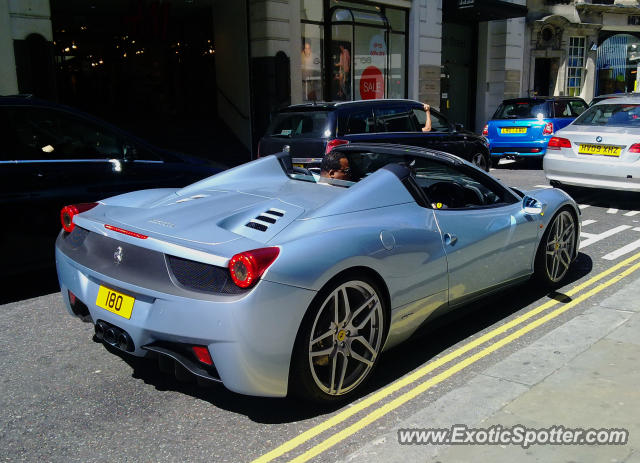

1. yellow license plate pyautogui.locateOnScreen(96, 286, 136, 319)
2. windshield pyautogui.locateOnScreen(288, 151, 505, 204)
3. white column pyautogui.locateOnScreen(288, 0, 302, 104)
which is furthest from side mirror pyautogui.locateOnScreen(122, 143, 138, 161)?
white column pyautogui.locateOnScreen(288, 0, 302, 104)

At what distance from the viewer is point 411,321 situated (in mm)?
3723

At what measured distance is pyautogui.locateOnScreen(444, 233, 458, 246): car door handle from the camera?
3.88m

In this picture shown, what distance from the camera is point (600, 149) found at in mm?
8828

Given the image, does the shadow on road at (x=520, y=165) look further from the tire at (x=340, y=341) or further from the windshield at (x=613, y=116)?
the tire at (x=340, y=341)

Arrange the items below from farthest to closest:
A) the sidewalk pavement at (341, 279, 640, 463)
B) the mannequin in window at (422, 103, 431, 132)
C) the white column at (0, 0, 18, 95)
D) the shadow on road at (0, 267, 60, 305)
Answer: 1. the white column at (0, 0, 18, 95)
2. the mannequin in window at (422, 103, 431, 132)
3. the shadow on road at (0, 267, 60, 305)
4. the sidewalk pavement at (341, 279, 640, 463)

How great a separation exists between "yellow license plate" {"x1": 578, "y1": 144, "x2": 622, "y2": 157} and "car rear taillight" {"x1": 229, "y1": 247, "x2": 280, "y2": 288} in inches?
289

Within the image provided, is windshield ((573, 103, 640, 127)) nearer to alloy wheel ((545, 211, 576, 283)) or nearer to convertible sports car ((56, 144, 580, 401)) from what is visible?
alloy wheel ((545, 211, 576, 283))

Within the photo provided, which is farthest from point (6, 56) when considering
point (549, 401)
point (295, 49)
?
point (549, 401)

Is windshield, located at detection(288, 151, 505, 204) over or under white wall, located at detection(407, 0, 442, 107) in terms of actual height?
under

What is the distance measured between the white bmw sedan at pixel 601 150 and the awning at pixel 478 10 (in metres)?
11.1

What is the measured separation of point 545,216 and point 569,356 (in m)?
1.46

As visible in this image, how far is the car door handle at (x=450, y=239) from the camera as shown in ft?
12.7

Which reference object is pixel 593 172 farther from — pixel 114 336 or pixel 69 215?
pixel 114 336

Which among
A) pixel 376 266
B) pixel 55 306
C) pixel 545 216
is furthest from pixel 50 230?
pixel 545 216
